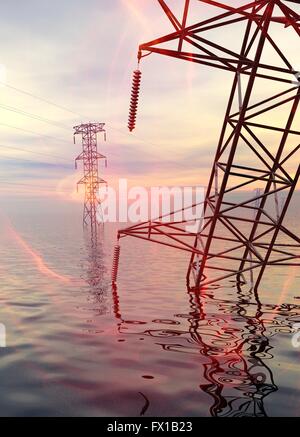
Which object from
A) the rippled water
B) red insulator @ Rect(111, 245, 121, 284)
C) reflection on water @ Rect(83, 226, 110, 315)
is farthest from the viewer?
red insulator @ Rect(111, 245, 121, 284)

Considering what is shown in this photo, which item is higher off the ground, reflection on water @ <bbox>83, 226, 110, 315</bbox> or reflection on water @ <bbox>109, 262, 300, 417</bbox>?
reflection on water @ <bbox>109, 262, 300, 417</bbox>

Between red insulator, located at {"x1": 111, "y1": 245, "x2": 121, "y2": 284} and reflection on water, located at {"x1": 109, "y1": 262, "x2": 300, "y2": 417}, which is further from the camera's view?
red insulator, located at {"x1": 111, "y1": 245, "x2": 121, "y2": 284}

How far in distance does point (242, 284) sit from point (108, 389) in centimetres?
1626

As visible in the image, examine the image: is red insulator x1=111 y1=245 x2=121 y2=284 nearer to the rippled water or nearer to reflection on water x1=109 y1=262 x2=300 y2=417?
the rippled water

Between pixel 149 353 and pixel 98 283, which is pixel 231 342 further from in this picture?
pixel 98 283

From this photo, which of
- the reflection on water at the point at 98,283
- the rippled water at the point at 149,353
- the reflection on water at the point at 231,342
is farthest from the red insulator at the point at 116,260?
the reflection on water at the point at 231,342

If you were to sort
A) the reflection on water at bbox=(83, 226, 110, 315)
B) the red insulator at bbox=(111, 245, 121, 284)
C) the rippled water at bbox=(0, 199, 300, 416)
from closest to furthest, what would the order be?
the rippled water at bbox=(0, 199, 300, 416)
the reflection on water at bbox=(83, 226, 110, 315)
the red insulator at bbox=(111, 245, 121, 284)

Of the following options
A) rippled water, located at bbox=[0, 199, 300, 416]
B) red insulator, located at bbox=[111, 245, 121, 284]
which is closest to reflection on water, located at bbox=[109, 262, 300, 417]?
rippled water, located at bbox=[0, 199, 300, 416]

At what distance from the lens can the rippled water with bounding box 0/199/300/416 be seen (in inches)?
297

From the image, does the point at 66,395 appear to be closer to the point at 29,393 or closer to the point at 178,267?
the point at 29,393

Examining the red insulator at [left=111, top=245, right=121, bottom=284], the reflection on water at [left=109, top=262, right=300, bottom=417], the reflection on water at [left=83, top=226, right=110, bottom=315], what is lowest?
the reflection on water at [left=83, top=226, right=110, bottom=315]

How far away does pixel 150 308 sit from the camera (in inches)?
651

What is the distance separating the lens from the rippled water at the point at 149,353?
7555mm
